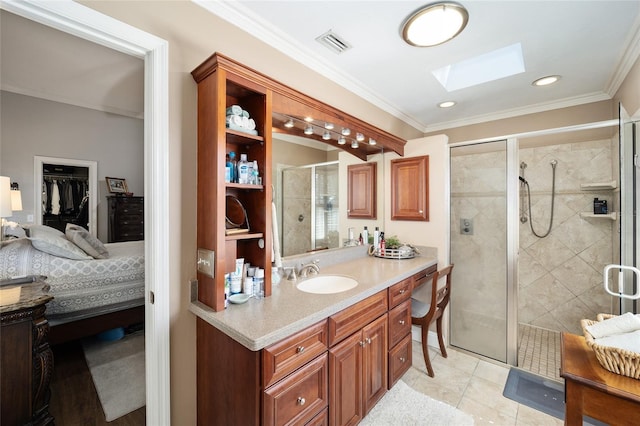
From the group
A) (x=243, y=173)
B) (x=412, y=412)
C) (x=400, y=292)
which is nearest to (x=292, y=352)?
(x=243, y=173)

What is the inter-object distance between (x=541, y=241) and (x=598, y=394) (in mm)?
2668

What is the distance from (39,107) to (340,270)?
503 cm

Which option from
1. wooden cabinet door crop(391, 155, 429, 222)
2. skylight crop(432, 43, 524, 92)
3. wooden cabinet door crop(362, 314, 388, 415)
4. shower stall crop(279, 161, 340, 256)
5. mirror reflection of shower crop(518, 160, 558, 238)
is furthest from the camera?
mirror reflection of shower crop(518, 160, 558, 238)

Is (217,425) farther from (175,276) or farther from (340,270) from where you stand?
(340,270)

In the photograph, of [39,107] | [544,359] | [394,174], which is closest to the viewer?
[544,359]

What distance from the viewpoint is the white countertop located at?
1081 mm

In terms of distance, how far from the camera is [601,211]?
2617 millimetres

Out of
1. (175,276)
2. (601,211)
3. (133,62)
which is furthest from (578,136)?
(133,62)

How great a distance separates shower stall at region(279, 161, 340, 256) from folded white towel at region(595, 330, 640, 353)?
173 cm

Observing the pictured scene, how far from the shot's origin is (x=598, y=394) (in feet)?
3.20

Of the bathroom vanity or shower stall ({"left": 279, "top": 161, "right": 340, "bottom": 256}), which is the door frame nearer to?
the bathroom vanity

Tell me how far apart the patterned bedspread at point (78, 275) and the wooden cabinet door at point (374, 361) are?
2.55 metres

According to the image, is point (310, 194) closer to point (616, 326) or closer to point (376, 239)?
point (376, 239)

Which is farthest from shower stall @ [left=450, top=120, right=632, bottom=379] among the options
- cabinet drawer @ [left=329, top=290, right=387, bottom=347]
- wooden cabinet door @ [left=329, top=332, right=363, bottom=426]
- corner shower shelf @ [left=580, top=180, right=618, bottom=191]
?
wooden cabinet door @ [left=329, top=332, right=363, bottom=426]
